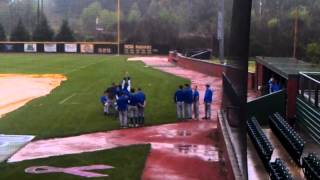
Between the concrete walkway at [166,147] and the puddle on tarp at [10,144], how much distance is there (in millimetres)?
268

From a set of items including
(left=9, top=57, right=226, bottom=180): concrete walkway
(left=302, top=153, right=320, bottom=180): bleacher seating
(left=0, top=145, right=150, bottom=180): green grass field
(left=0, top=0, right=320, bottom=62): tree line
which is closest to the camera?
(left=302, top=153, right=320, bottom=180): bleacher seating

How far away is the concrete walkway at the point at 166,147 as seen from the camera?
15375mm

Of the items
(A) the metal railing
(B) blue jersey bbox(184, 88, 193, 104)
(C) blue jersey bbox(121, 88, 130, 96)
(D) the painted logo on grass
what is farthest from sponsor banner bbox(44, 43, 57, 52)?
(D) the painted logo on grass

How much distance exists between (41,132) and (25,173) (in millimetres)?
6694

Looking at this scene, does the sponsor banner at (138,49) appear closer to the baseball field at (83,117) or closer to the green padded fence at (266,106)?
the baseball field at (83,117)

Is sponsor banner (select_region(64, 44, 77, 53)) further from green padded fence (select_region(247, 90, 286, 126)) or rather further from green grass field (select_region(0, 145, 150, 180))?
green grass field (select_region(0, 145, 150, 180))

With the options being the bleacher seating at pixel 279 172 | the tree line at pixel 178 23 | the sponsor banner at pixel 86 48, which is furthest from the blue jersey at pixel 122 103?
the sponsor banner at pixel 86 48

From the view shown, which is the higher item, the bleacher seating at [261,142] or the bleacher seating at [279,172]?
the bleacher seating at [279,172]

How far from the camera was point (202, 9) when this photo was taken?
360ft

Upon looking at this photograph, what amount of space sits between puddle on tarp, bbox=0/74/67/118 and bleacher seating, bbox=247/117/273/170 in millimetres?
12864

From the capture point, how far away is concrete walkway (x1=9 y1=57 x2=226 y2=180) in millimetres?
15375

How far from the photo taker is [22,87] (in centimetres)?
3838

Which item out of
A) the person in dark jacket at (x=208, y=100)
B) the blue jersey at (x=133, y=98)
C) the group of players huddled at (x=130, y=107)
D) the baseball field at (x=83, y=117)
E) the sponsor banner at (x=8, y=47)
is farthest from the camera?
the sponsor banner at (x=8, y=47)

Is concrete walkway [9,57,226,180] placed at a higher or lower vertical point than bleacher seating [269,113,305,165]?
lower
